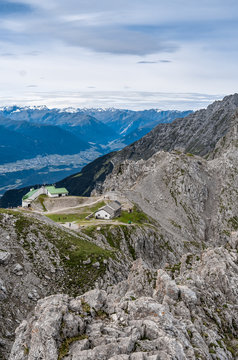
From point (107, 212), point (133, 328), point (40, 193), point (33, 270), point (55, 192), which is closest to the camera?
point (133, 328)

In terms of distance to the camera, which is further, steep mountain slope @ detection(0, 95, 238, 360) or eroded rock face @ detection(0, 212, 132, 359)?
eroded rock face @ detection(0, 212, 132, 359)

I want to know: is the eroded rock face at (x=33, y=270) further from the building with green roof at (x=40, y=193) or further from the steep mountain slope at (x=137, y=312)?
the building with green roof at (x=40, y=193)

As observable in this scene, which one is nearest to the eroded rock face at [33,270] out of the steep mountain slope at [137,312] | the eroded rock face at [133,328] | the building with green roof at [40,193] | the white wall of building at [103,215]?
the steep mountain slope at [137,312]

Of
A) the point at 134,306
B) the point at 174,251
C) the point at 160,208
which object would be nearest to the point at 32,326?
the point at 134,306

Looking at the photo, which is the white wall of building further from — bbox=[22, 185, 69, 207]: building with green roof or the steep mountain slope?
bbox=[22, 185, 69, 207]: building with green roof

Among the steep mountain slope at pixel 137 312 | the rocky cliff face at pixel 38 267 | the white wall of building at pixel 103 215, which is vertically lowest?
the white wall of building at pixel 103 215

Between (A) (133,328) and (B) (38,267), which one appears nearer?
(A) (133,328)

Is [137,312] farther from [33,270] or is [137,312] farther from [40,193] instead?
[40,193]

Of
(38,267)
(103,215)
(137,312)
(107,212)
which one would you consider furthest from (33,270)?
(107,212)

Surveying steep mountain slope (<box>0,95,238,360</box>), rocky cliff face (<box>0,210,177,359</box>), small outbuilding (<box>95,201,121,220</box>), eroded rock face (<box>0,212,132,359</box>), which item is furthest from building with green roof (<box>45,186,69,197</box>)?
eroded rock face (<box>0,212,132,359</box>)

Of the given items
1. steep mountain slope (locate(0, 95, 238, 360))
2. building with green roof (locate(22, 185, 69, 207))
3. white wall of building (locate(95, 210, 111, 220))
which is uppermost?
steep mountain slope (locate(0, 95, 238, 360))
